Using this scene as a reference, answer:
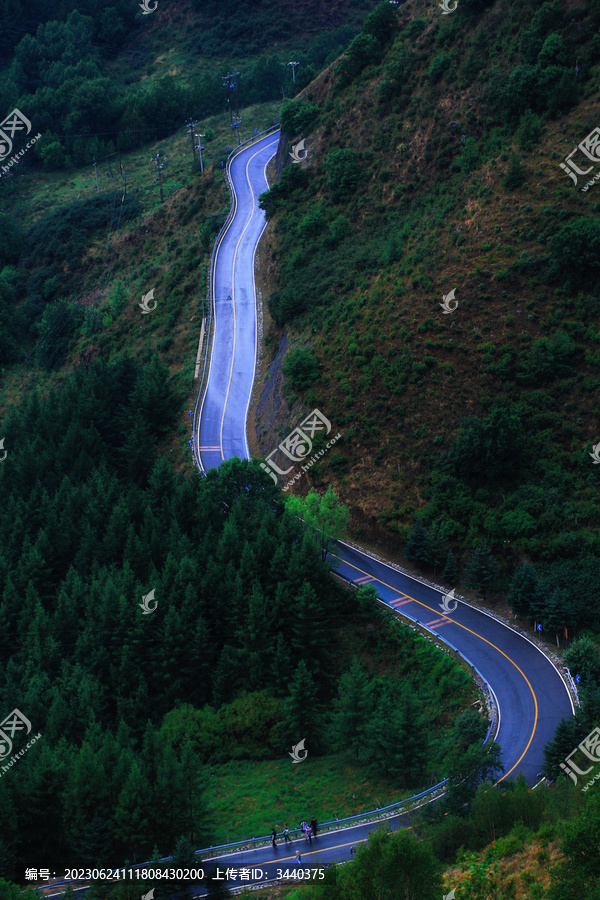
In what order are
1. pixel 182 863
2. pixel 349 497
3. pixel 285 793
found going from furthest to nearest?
1. pixel 349 497
2. pixel 285 793
3. pixel 182 863

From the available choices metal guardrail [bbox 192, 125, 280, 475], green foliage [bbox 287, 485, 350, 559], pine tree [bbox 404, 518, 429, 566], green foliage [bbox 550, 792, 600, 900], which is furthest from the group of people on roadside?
metal guardrail [bbox 192, 125, 280, 475]

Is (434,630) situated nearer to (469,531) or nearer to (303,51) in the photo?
(469,531)

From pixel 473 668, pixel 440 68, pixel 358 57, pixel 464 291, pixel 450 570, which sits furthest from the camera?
pixel 358 57

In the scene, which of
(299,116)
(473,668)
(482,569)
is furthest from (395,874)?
(299,116)

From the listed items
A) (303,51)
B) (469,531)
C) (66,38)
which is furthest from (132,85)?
(469,531)

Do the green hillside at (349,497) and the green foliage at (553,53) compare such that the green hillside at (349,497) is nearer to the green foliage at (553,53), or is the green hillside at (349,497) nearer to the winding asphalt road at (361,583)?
the green foliage at (553,53)

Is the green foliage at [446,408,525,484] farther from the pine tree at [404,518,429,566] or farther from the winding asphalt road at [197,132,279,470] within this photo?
the winding asphalt road at [197,132,279,470]

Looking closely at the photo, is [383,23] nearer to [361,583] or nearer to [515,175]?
[515,175]
